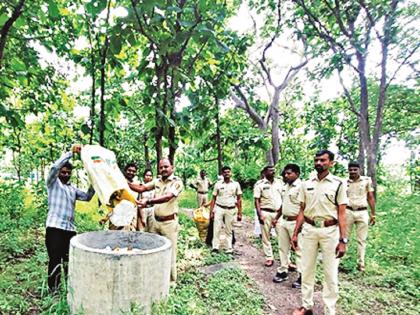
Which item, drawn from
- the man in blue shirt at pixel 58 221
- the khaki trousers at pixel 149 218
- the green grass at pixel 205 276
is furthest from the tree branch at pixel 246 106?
the man in blue shirt at pixel 58 221

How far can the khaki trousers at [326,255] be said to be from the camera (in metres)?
3.76

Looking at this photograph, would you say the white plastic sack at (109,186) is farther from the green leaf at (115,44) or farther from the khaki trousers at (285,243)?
the khaki trousers at (285,243)

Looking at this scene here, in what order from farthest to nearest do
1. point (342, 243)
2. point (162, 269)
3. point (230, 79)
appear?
point (230, 79) → point (342, 243) → point (162, 269)

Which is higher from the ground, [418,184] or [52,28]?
[52,28]

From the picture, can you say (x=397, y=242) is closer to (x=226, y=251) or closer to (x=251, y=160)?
(x=226, y=251)

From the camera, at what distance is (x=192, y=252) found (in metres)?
6.49

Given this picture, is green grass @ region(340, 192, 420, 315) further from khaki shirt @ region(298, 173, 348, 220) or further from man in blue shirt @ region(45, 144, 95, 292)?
man in blue shirt @ region(45, 144, 95, 292)

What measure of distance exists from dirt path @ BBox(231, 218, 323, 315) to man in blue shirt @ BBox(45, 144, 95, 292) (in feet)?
7.94

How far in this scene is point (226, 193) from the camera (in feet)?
21.8

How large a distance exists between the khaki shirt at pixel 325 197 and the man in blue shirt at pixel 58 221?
98.5 inches

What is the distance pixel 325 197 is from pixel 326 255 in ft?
1.97

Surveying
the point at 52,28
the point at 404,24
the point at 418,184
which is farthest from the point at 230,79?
the point at 418,184

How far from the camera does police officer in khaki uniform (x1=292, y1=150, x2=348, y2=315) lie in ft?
12.3

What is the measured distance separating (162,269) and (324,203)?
1.77 meters
